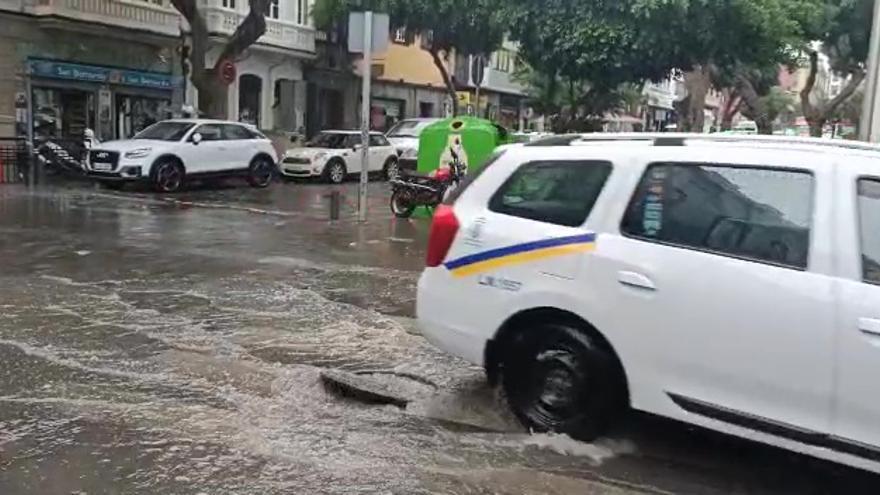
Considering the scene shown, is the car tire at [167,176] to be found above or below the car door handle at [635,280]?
below

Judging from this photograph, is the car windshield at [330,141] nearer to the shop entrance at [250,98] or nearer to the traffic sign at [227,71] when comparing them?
the traffic sign at [227,71]

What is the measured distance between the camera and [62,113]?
971 inches

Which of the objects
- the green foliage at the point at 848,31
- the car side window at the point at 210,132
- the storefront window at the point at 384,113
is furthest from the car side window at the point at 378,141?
the green foliage at the point at 848,31

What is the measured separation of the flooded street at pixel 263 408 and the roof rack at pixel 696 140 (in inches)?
62.0

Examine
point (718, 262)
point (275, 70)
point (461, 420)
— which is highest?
point (275, 70)

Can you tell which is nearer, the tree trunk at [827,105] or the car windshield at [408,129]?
the car windshield at [408,129]

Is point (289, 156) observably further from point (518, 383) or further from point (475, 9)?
point (518, 383)

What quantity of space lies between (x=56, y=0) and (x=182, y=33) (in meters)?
4.22

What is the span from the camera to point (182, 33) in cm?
2669

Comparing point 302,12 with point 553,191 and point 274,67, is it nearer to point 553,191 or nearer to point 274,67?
point 274,67

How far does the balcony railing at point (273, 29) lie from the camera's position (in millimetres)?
28078

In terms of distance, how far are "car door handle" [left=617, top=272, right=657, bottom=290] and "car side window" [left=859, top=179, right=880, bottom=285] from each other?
0.93 m

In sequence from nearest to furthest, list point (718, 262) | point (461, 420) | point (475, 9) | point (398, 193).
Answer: point (718, 262)
point (461, 420)
point (398, 193)
point (475, 9)

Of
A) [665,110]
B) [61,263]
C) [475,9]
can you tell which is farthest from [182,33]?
[665,110]
